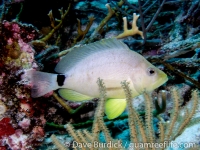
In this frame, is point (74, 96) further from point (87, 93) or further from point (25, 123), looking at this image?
point (25, 123)

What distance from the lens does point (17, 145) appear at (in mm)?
2174

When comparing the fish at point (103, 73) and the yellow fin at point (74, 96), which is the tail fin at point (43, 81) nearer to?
the fish at point (103, 73)

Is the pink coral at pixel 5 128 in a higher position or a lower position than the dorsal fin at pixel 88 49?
lower

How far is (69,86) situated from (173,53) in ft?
5.69

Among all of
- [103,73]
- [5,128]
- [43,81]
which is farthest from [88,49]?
[5,128]

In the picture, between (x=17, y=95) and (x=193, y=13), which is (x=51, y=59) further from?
(x=193, y=13)

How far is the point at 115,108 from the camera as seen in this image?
1.98 metres

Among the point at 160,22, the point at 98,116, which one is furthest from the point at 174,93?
the point at 160,22

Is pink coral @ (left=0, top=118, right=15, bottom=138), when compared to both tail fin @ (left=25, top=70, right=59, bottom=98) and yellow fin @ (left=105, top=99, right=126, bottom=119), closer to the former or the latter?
tail fin @ (left=25, top=70, right=59, bottom=98)

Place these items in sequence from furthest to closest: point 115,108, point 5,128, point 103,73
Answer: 1. point 5,128
2. point 115,108
3. point 103,73

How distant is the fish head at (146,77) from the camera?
189 cm

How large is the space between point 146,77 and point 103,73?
38 cm

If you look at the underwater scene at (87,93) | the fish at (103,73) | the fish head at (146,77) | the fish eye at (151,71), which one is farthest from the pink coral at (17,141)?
the fish eye at (151,71)

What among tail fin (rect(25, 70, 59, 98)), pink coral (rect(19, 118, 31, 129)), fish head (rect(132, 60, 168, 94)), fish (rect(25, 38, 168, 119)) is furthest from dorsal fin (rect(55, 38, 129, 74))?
pink coral (rect(19, 118, 31, 129))
